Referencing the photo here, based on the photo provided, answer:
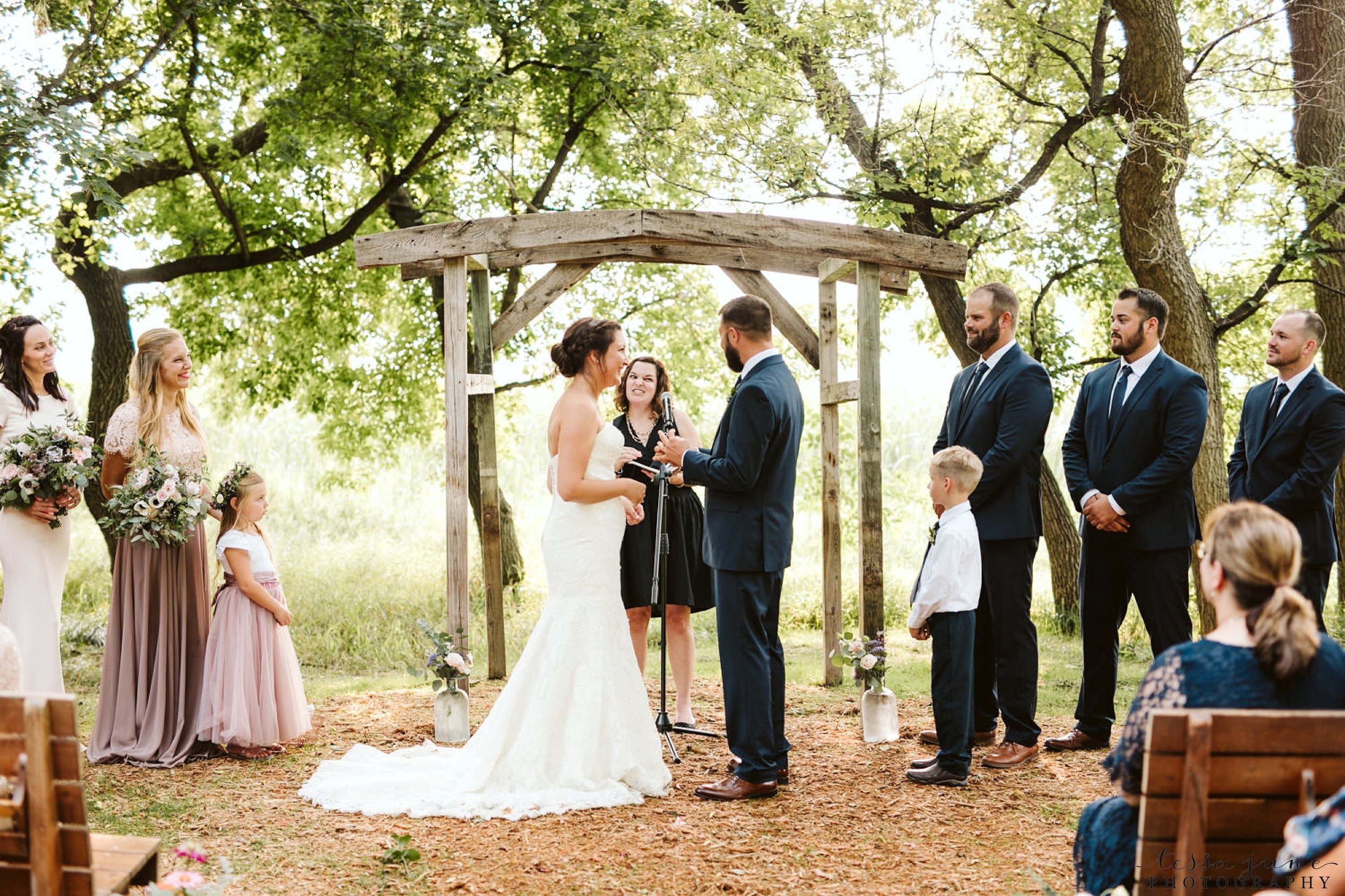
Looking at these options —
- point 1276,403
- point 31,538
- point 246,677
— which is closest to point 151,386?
point 31,538

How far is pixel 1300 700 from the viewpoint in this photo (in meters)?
2.54

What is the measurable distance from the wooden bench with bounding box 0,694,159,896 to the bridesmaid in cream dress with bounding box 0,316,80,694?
317 cm

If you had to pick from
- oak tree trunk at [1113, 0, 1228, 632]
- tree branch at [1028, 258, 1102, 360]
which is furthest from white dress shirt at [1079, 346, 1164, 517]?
tree branch at [1028, 258, 1102, 360]

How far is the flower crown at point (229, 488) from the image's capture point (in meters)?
5.73

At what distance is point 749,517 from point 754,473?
0.68 feet

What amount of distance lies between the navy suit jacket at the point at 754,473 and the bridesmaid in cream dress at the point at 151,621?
276cm

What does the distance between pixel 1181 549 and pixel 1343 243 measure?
542cm

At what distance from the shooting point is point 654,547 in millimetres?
6074

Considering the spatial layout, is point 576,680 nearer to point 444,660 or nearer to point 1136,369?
point 444,660

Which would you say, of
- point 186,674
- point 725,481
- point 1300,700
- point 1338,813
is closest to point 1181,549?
point 725,481

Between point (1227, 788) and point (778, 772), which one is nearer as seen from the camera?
point (1227, 788)

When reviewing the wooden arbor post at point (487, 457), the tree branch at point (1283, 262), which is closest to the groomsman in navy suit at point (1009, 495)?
the wooden arbor post at point (487, 457)

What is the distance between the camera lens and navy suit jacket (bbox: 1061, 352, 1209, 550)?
5105 millimetres

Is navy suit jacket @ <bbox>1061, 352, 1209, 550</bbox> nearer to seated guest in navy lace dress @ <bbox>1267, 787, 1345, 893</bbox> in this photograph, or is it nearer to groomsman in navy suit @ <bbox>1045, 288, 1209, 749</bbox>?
groomsman in navy suit @ <bbox>1045, 288, 1209, 749</bbox>
